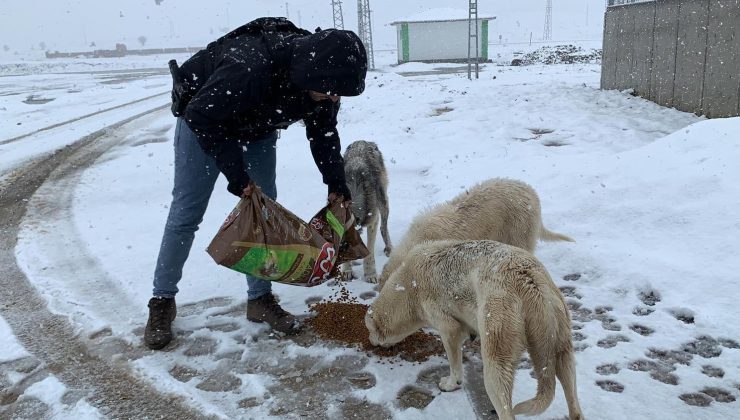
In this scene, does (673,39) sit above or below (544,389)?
above

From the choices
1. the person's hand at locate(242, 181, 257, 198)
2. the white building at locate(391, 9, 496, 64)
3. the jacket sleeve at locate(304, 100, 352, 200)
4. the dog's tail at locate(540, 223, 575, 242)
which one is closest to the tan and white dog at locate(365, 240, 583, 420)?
the jacket sleeve at locate(304, 100, 352, 200)

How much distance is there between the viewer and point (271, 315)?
3.97 metres

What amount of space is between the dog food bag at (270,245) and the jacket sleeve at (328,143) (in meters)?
0.44

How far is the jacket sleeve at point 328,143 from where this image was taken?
146 inches

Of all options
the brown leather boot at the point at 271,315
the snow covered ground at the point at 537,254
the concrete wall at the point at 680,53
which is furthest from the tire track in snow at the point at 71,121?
the concrete wall at the point at 680,53

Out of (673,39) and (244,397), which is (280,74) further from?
(673,39)

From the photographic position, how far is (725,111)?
928cm

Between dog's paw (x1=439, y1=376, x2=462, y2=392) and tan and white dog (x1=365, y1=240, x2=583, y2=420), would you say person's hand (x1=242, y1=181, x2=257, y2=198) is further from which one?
dog's paw (x1=439, y1=376, x2=462, y2=392)

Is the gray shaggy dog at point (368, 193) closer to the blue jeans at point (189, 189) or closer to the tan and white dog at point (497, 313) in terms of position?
the blue jeans at point (189, 189)

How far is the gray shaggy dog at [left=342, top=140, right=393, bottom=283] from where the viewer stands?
5.11 meters

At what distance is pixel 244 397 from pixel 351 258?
1.39m

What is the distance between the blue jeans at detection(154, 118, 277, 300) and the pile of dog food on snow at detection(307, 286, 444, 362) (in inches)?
20.4

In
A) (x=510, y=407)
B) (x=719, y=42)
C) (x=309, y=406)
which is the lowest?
(x=309, y=406)

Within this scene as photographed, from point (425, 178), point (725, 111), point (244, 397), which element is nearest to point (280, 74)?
point (244, 397)
